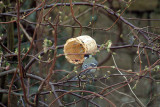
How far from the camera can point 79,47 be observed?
2.74m

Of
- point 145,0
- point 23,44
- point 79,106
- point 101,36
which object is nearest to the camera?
point 79,106

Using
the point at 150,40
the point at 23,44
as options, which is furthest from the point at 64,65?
the point at 150,40

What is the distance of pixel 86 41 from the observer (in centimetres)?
231

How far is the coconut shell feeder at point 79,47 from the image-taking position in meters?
2.29

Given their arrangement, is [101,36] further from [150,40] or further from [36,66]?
[150,40]

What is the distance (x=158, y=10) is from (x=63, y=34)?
2892 millimetres

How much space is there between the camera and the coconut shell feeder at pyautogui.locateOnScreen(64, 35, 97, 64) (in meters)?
2.29

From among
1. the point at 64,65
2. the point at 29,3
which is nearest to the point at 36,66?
the point at 64,65

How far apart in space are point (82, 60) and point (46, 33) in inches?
77.6

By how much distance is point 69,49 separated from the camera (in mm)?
2531

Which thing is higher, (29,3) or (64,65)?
(29,3)

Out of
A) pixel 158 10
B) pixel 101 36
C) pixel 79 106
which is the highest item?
pixel 158 10

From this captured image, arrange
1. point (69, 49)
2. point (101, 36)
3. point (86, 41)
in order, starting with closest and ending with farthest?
point (86, 41)
point (69, 49)
point (101, 36)

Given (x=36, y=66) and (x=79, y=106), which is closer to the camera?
(x=79, y=106)
